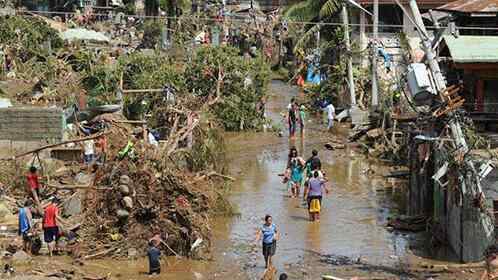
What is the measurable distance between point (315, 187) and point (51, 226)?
6.17 metres

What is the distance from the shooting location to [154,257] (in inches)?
669

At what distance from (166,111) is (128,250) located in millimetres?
10116

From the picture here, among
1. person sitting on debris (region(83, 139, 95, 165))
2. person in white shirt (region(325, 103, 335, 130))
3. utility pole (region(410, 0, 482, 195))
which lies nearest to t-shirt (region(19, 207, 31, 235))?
person sitting on debris (region(83, 139, 95, 165))

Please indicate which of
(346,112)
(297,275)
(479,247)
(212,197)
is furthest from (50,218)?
(346,112)

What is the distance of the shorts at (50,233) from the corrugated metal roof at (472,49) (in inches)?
418

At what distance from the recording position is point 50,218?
17.8 meters

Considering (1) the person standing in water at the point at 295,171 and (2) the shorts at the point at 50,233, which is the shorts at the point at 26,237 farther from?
(1) the person standing in water at the point at 295,171

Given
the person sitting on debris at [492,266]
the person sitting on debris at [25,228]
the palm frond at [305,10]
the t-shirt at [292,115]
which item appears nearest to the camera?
the person sitting on debris at [492,266]

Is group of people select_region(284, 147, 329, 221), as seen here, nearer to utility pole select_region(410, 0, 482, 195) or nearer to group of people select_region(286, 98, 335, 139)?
utility pole select_region(410, 0, 482, 195)

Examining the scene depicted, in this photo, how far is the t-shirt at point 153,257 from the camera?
1694cm

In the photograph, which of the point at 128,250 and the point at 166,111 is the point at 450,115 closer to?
the point at 128,250

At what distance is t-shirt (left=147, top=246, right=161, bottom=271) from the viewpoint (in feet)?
55.6

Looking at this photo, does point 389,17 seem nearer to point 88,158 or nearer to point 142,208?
point 88,158

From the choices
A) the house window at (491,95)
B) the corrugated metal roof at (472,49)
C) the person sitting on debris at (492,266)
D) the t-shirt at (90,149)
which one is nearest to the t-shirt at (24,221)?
the t-shirt at (90,149)
